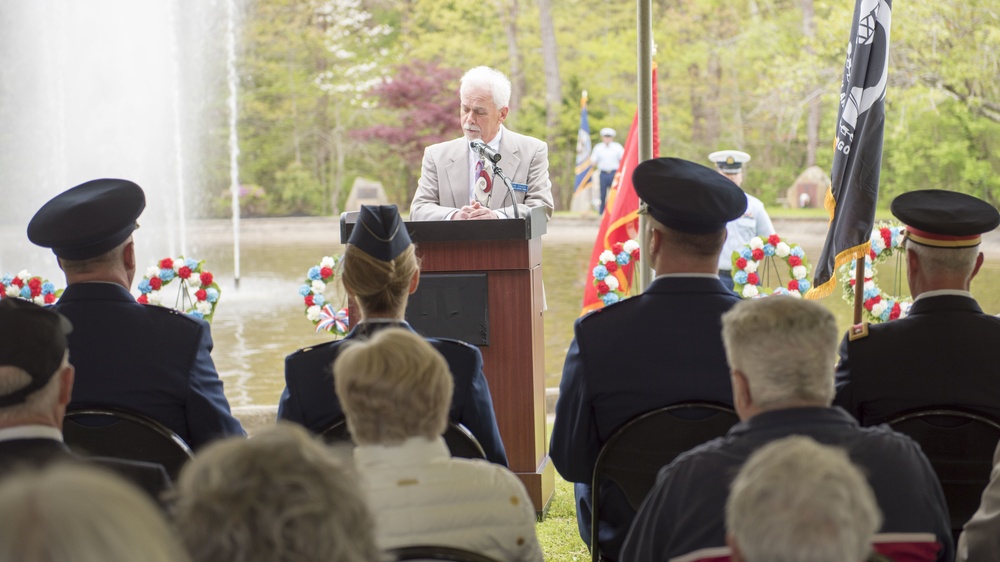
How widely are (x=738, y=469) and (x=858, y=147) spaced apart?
2707 millimetres

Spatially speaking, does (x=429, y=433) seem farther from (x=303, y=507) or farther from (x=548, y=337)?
(x=548, y=337)

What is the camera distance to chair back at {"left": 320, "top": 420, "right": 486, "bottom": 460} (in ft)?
7.57

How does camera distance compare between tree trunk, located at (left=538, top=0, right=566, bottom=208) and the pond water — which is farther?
tree trunk, located at (left=538, top=0, right=566, bottom=208)

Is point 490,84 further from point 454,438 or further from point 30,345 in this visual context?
point 30,345

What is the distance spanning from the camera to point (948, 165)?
23.0 m

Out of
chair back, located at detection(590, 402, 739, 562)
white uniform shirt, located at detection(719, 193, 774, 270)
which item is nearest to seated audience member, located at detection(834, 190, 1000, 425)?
chair back, located at detection(590, 402, 739, 562)

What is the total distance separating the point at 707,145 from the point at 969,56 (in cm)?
819

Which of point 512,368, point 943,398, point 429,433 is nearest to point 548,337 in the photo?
point 512,368

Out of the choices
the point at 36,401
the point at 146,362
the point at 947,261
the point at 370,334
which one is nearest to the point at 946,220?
the point at 947,261

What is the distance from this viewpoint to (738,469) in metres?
1.69

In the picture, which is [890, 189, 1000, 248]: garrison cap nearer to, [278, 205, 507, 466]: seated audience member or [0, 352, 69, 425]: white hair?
[278, 205, 507, 466]: seated audience member

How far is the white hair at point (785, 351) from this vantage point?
1.82 m

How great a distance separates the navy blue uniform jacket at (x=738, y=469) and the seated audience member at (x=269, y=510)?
670 mm

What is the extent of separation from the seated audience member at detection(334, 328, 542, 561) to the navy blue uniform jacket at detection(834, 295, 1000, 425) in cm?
110
